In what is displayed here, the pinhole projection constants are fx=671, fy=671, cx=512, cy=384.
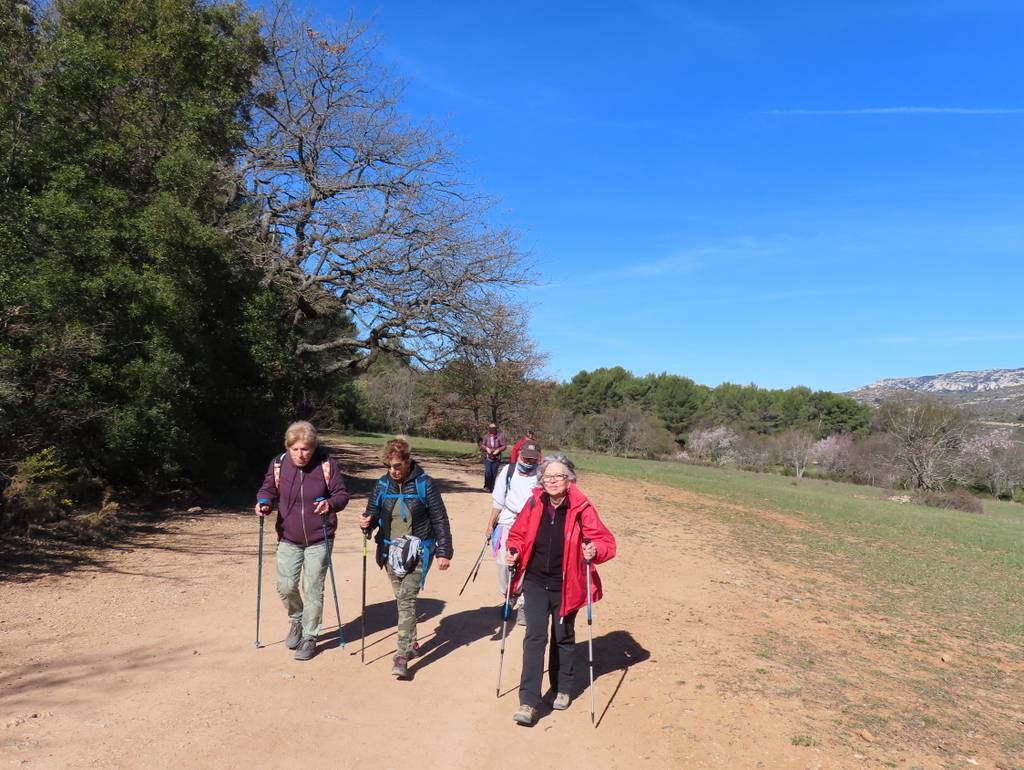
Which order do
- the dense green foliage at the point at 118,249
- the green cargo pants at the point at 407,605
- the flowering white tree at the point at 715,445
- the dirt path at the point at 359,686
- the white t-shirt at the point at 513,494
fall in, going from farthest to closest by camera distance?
the flowering white tree at the point at 715,445 → the dense green foliage at the point at 118,249 → the white t-shirt at the point at 513,494 → the green cargo pants at the point at 407,605 → the dirt path at the point at 359,686

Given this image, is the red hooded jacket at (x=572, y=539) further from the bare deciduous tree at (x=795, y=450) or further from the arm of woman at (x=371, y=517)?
the bare deciduous tree at (x=795, y=450)

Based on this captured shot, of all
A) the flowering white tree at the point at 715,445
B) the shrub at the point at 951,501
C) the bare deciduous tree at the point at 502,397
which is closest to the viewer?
the bare deciduous tree at the point at 502,397

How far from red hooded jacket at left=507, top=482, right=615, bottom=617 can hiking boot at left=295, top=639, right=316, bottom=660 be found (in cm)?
194

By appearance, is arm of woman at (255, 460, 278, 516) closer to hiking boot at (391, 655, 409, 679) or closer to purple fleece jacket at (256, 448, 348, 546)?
purple fleece jacket at (256, 448, 348, 546)

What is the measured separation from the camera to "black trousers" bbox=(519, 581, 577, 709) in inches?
183

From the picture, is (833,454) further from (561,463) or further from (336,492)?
(336,492)

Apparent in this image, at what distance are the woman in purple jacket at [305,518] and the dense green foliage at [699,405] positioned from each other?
6803 cm

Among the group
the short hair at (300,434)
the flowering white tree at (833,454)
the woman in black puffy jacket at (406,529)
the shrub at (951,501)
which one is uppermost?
the short hair at (300,434)

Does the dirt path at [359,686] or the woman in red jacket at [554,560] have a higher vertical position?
the woman in red jacket at [554,560]

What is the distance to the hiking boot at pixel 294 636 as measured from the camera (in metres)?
5.64

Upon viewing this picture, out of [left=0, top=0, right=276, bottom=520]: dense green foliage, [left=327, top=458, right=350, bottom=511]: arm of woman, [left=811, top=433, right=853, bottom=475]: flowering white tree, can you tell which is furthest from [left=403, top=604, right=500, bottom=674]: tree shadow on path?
[left=811, top=433, right=853, bottom=475]: flowering white tree

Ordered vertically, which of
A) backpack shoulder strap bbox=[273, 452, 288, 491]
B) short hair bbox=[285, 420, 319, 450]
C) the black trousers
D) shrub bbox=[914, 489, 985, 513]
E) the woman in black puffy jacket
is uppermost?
short hair bbox=[285, 420, 319, 450]

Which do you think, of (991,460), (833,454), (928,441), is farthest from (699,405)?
(928,441)

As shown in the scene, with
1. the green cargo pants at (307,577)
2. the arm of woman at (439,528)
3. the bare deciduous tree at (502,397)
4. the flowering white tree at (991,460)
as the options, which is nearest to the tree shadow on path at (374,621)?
the green cargo pants at (307,577)
